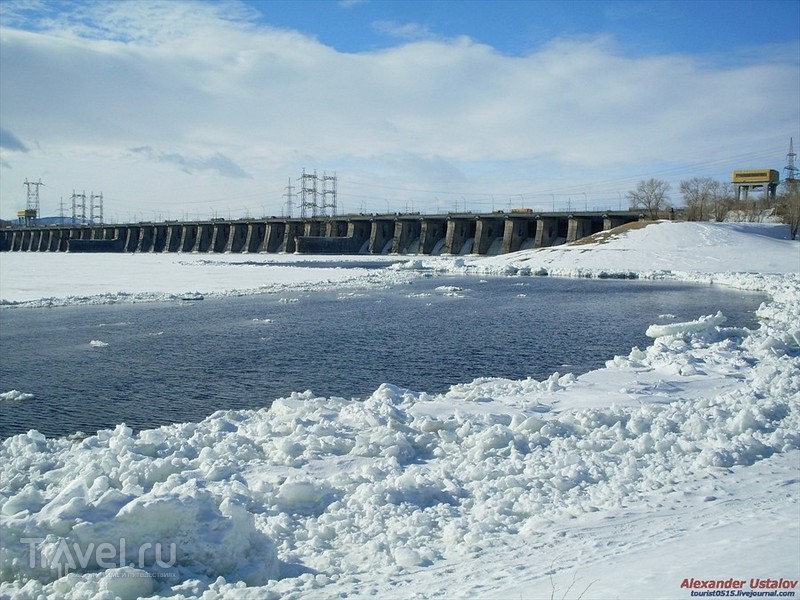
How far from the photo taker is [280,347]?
18844 millimetres

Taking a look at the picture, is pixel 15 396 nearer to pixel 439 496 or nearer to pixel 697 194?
pixel 439 496

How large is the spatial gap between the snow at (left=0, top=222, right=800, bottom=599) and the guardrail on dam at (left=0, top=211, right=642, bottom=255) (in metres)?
66.7

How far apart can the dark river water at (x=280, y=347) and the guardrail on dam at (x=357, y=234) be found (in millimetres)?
45983

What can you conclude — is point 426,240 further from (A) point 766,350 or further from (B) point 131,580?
(B) point 131,580

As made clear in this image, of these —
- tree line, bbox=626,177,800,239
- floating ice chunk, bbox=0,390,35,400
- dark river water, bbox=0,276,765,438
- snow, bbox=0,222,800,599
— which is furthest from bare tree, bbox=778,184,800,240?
floating ice chunk, bbox=0,390,35,400

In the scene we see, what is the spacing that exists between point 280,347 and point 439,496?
11894mm

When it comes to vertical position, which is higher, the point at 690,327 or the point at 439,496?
the point at 690,327

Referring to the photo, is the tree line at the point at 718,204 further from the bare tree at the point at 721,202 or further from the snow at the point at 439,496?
the snow at the point at 439,496

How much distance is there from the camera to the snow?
5543 mm

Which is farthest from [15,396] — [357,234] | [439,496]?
[357,234]

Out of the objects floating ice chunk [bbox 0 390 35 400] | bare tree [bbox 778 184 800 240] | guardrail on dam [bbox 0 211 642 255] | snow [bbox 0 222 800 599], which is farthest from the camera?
guardrail on dam [bbox 0 211 642 255]

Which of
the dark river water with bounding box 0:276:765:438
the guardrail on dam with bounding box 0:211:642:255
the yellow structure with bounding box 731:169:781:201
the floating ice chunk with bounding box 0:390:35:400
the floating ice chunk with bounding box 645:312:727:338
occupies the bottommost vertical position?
the floating ice chunk with bounding box 0:390:35:400

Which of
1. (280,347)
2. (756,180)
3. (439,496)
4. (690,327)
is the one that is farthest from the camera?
(756,180)

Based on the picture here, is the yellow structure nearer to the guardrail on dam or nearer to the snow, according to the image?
the guardrail on dam
